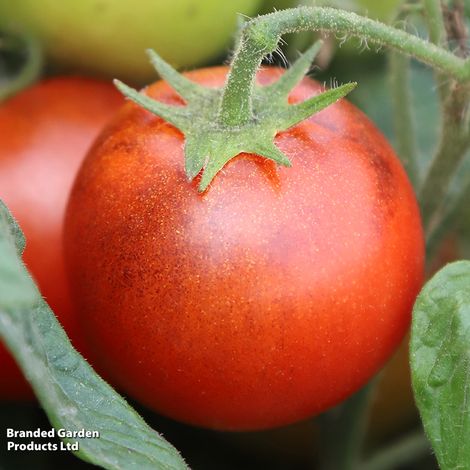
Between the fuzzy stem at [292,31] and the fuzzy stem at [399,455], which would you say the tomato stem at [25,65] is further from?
the fuzzy stem at [399,455]

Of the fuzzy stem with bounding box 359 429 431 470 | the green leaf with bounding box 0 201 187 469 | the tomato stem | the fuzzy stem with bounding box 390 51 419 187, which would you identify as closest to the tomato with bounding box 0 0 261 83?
the tomato stem

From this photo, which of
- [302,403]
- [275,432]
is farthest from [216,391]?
[275,432]

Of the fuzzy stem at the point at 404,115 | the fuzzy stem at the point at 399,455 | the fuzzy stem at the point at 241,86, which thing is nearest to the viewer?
the fuzzy stem at the point at 241,86

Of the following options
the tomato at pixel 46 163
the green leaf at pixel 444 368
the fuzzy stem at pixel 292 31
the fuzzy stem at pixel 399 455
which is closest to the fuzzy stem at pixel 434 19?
the fuzzy stem at pixel 292 31

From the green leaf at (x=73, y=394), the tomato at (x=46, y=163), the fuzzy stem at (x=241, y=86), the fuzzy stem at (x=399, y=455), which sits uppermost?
the fuzzy stem at (x=241, y=86)

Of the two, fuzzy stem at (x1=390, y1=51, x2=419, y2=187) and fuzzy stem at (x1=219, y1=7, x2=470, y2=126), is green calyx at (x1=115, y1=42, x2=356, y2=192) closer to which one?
fuzzy stem at (x1=219, y1=7, x2=470, y2=126)

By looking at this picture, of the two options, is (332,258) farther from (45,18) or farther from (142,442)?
(45,18)
